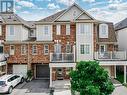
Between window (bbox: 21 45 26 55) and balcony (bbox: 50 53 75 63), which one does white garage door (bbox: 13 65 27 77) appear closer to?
window (bbox: 21 45 26 55)

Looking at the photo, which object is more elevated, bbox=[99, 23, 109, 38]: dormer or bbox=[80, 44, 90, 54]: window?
bbox=[99, 23, 109, 38]: dormer

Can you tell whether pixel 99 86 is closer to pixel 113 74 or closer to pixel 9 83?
pixel 9 83

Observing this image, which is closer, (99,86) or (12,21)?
(99,86)

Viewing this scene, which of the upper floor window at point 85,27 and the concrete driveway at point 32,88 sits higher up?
the upper floor window at point 85,27

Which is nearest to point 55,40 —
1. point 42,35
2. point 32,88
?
point 42,35

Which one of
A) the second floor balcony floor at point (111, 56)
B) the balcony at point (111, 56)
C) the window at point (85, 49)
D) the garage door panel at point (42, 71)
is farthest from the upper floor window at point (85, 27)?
the garage door panel at point (42, 71)

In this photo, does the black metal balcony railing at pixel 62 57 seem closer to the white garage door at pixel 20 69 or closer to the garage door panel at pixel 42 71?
the white garage door at pixel 20 69

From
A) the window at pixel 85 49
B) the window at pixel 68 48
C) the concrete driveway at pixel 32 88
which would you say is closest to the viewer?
the concrete driveway at pixel 32 88

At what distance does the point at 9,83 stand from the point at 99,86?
10820 mm

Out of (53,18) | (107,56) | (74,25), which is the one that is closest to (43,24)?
(53,18)

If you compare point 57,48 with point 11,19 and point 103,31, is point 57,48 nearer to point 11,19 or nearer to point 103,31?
point 103,31

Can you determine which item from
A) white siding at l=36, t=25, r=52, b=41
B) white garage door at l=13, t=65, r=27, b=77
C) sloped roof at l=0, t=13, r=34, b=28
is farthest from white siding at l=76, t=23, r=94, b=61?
white garage door at l=13, t=65, r=27, b=77

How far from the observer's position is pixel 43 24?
35938 millimetres

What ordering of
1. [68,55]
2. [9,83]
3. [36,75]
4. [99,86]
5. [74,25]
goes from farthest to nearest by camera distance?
[36,75] < [74,25] < [68,55] < [9,83] < [99,86]
